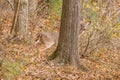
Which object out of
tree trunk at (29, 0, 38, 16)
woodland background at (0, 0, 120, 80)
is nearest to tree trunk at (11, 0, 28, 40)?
woodland background at (0, 0, 120, 80)

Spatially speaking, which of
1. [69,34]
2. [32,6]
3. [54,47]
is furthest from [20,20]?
[32,6]

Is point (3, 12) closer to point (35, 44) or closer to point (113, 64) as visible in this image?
point (35, 44)

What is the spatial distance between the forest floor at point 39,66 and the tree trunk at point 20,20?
44cm

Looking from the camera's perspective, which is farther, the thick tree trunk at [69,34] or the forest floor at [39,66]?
the thick tree trunk at [69,34]

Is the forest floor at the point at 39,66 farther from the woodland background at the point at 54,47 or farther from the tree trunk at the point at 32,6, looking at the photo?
the tree trunk at the point at 32,6

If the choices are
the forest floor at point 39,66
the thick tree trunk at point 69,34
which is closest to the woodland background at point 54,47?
the forest floor at point 39,66

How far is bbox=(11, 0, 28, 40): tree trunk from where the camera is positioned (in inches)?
486

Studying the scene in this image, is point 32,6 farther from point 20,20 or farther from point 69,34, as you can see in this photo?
point 69,34

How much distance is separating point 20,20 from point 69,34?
3292mm

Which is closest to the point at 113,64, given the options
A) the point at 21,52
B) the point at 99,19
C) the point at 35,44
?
the point at 99,19

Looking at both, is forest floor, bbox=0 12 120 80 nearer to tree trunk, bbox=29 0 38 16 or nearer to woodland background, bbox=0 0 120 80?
woodland background, bbox=0 0 120 80

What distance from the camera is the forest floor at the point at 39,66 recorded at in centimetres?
827

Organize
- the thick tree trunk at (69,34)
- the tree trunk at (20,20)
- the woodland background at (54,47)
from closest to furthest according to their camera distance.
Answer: the woodland background at (54,47)
the thick tree trunk at (69,34)
the tree trunk at (20,20)

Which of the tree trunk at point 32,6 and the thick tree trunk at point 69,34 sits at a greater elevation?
the tree trunk at point 32,6
